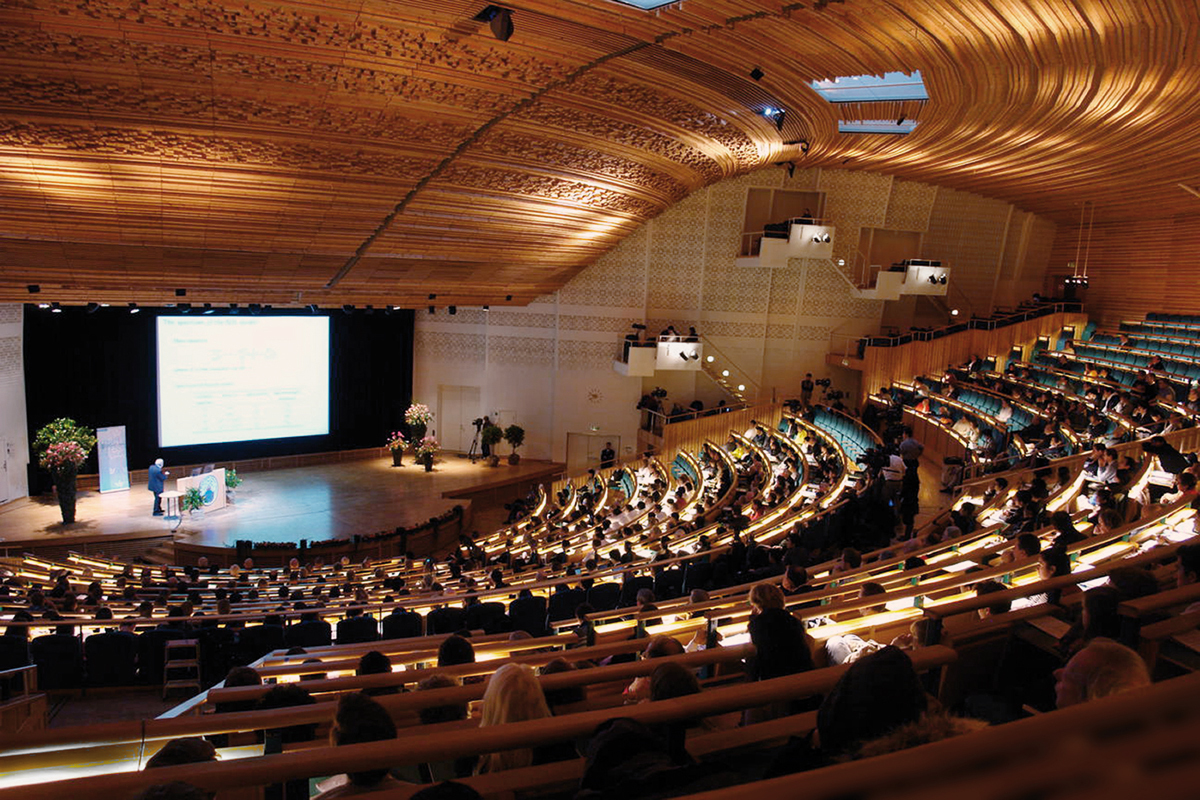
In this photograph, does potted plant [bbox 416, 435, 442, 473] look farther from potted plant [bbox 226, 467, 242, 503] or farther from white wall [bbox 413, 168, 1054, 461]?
potted plant [bbox 226, 467, 242, 503]

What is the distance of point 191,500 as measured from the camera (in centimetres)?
1609

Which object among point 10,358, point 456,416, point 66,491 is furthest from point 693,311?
point 10,358

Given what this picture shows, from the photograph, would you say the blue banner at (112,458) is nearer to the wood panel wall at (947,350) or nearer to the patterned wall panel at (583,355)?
the patterned wall panel at (583,355)

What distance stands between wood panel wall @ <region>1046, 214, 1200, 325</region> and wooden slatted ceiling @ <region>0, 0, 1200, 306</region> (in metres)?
3.95

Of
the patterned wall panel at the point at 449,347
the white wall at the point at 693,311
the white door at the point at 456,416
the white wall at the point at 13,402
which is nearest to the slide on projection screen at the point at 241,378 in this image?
the white wall at the point at 13,402

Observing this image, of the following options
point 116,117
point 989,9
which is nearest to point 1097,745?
point 989,9

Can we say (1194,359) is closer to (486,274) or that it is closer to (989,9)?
(989,9)

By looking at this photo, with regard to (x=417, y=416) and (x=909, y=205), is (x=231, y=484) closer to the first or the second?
(x=417, y=416)

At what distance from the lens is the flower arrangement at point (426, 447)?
21391 millimetres

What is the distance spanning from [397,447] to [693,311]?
8885mm

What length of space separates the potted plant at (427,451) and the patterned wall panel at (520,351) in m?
2.80

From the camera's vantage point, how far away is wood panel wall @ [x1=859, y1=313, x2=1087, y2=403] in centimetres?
2069

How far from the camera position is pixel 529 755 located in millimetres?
2240

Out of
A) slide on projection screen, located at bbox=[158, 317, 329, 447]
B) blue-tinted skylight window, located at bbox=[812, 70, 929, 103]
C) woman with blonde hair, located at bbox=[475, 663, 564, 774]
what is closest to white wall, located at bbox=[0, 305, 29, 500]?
slide on projection screen, located at bbox=[158, 317, 329, 447]
